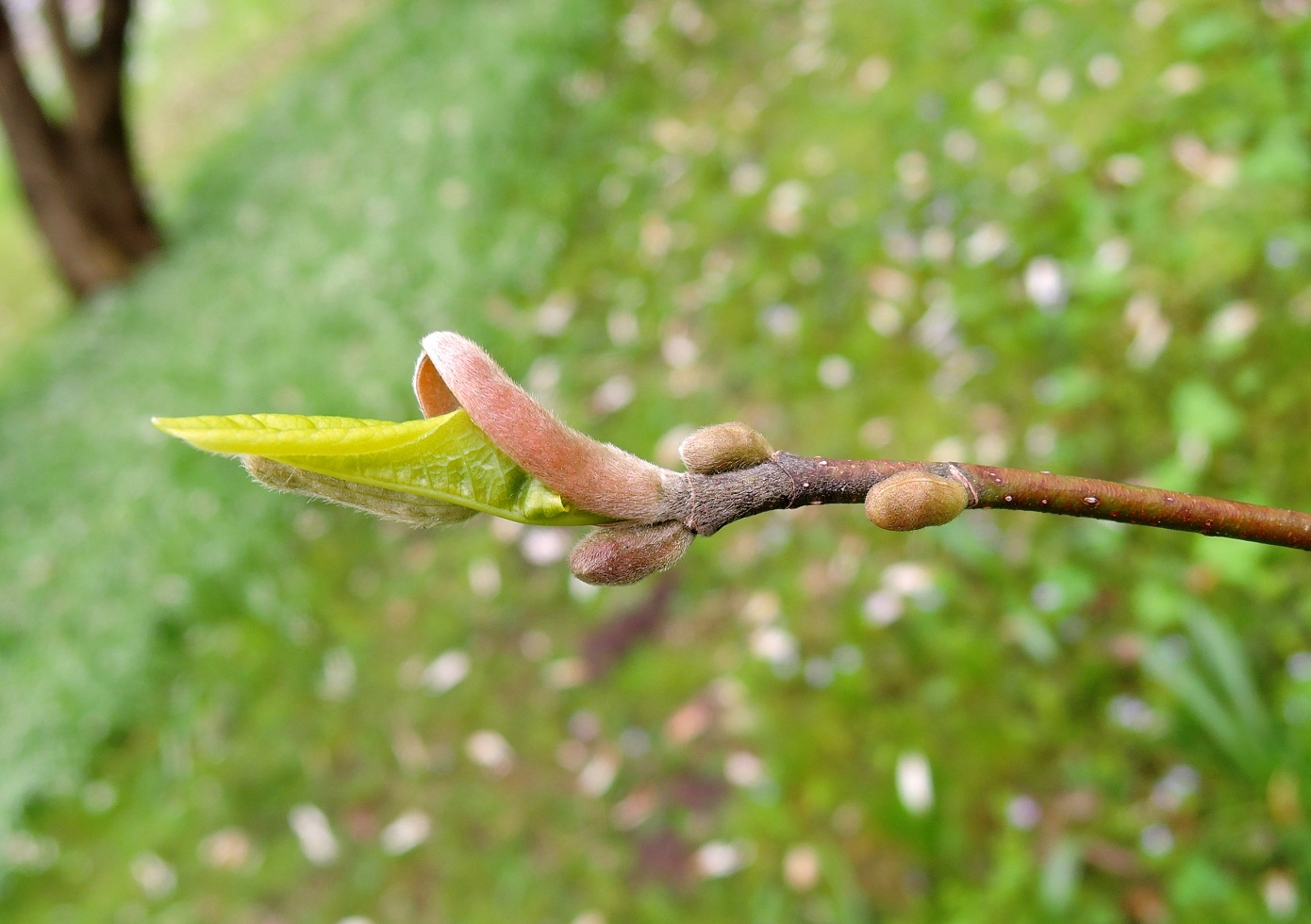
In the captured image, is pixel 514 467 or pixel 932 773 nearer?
pixel 514 467

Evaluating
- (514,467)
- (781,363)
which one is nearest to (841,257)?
(781,363)

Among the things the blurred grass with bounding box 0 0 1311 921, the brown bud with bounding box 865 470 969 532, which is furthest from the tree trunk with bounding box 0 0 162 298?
the brown bud with bounding box 865 470 969 532

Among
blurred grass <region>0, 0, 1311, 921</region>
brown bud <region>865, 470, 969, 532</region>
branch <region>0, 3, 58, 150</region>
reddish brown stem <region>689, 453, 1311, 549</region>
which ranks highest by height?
brown bud <region>865, 470, 969, 532</region>

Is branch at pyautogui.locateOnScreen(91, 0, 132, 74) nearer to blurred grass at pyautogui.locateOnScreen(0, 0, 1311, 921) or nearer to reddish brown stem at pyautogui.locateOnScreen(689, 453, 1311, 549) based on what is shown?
blurred grass at pyautogui.locateOnScreen(0, 0, 1311, 921)

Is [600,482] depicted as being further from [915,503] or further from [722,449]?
[915,503]

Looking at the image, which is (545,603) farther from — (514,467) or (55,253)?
(55,253)

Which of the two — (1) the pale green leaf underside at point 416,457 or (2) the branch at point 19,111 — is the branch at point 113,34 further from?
(1) the pale green leaf underside at point 416,457
